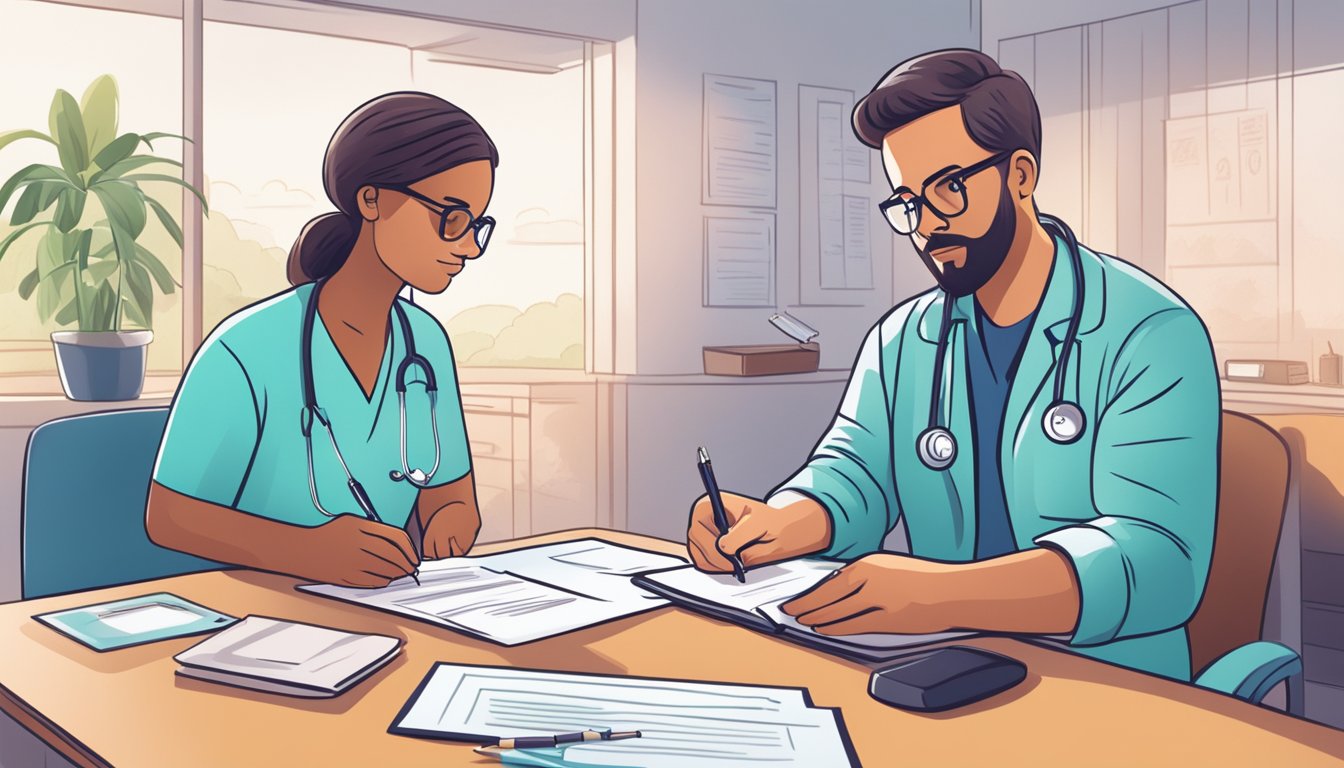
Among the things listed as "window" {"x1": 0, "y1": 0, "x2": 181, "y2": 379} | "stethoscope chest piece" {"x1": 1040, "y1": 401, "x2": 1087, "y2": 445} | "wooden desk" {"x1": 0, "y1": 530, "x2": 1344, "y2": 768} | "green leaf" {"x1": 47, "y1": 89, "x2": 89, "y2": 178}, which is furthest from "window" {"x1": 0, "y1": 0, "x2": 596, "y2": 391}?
"stethoscope chest piece" {"x1": 1040, "y1": 401, "x2": 1087, "y2": 445}

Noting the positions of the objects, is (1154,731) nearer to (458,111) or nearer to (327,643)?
(327,643)

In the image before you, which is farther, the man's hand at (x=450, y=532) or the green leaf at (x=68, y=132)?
Result: the green leaf at (x=68, y=132)

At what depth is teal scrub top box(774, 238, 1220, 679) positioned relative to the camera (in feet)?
4.29

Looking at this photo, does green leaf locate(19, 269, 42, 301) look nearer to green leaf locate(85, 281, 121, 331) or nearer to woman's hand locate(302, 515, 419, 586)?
green leaf locate(85, 281, 121, 331)

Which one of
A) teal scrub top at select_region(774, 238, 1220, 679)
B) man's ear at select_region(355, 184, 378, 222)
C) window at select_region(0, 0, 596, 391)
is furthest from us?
window at select_region(0, 0, 596, 391)

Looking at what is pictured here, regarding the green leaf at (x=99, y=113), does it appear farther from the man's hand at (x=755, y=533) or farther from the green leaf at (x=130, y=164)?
the man's hand at (x=755, y=533)

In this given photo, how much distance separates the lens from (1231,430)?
5.00 feet

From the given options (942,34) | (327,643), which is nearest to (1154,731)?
(327,643)

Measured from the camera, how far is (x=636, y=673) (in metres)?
1.08

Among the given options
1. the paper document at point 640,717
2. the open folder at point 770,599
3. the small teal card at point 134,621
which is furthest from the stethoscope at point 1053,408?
the small teal card at point 134,621

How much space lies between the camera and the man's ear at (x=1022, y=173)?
1.60 meters

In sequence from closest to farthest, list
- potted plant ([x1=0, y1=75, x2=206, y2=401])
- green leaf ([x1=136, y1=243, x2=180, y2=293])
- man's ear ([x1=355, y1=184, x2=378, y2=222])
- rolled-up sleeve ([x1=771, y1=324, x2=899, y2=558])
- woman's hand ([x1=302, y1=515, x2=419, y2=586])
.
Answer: woman's hand ([x1=302, y1=515, x2=419, y2=586]) < rolled-up sleeve ([x1=771, y1=324, x2=899, y2=558]) < man's ear ([x1=355, y1=184, x2=378, y2=222]) < potted plant ([x1=0, y1=75, x2=206, y2=401]) < green leaf ([x1=136, y1=243, x2=180, y2=293])

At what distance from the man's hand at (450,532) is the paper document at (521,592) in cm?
12

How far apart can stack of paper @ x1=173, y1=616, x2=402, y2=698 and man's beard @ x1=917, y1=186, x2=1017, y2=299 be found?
1020mm
